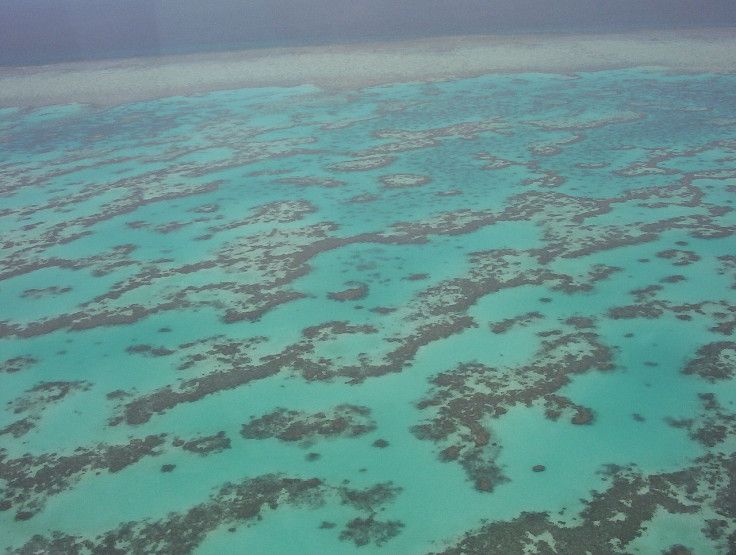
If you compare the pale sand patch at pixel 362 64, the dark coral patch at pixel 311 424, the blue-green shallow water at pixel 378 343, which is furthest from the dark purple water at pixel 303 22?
the dark coral patch at pixel 311 424

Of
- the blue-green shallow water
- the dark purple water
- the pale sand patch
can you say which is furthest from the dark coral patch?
the dark purple water

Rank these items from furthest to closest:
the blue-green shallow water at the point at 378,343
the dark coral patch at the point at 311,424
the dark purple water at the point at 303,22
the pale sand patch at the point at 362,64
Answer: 1. the dark purple water at the point at 303,22
2. the pale sand patch at the point at 362,64
3. the dark coral patch at the point at 311,424
4. the blue-green shallow water at the point at 378,343

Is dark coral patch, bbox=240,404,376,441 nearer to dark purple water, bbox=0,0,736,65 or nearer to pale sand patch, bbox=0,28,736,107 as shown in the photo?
pale sand patch, bbox=0,28,736,107

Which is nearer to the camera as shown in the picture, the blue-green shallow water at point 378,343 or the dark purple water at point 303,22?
the blue-green shallow water at point 378,343

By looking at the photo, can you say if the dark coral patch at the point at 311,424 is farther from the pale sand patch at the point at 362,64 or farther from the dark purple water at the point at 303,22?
the dark purple water at the point at 303,22

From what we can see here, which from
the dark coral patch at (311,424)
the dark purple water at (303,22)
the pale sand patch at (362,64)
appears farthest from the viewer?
the dark purple water at (303,22)

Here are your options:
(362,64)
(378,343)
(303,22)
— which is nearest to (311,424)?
(378,343)

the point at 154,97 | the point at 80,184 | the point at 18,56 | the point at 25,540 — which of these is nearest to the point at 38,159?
the point at 80,184

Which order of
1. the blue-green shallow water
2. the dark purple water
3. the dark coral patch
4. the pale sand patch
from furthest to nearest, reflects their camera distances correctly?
the dark purple water
the pale sand patch
the dark coral patch
the blue-green shallow water
